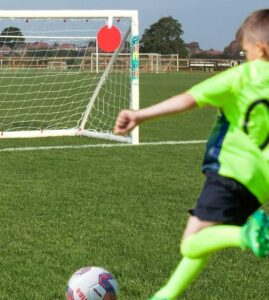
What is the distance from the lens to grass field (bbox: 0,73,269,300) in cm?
432

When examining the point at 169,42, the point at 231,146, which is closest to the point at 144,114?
the point at 231,146

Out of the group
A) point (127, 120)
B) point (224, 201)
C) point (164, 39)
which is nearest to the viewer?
point (127, 120)

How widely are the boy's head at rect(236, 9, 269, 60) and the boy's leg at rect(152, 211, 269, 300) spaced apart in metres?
0.70

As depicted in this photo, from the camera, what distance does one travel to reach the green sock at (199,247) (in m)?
2.86

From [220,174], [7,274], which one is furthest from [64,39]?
[220,174]

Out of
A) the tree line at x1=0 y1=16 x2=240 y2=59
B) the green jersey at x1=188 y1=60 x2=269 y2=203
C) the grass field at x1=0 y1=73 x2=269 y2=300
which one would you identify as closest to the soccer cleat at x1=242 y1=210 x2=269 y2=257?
the green jersey at x1=188 y1=60 x2=269 y2=203

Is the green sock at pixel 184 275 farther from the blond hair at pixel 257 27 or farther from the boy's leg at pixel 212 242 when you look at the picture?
the blond hair at pixel 257 27

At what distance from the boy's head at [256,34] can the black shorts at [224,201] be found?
0.55m

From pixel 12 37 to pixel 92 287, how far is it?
9451 mm

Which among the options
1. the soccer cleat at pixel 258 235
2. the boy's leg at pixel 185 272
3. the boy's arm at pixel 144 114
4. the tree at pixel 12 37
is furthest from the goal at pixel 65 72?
the soccer cleat at pixel 258 235

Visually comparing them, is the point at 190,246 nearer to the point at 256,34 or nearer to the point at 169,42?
the point at 256,34

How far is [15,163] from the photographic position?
8.85 metres

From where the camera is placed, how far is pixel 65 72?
14.9 metres

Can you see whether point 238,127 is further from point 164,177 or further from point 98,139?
point 98,139
